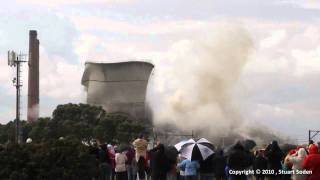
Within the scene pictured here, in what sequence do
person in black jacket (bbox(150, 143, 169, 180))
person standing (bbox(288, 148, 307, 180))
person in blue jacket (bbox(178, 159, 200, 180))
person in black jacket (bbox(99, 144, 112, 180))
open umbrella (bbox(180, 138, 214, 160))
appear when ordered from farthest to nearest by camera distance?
person in black jacket (bbox(99, 144, 112, 180)), open umbrella (bbox(180, 138, 214, 160)), person in blue jacket (bbox(178, 159, 200, 180)), person in black jacket (bbox(150, 143, 169, 180)), person standing (bbox(288, 148, 307, 180))

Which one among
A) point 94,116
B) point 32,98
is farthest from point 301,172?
point 32,98

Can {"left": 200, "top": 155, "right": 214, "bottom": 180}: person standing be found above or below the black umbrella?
below

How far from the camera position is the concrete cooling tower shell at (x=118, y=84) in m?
105

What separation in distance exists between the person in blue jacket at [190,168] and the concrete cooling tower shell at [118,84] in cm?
8350

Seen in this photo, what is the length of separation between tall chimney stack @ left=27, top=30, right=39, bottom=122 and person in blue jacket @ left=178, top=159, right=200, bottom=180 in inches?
2951

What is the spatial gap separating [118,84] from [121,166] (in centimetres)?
8418

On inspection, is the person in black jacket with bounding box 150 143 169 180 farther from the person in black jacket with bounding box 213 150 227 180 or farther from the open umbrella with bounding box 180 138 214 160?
the person in black jacket with bounding box 213 150 227 180

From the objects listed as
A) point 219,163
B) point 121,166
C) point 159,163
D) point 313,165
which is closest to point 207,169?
point 219,163

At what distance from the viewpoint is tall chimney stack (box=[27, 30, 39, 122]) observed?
310 feet

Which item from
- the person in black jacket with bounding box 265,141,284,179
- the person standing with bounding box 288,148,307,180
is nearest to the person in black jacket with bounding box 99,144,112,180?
the person in black jacket with bounding box 265,141,284,179

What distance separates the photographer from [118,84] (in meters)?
106

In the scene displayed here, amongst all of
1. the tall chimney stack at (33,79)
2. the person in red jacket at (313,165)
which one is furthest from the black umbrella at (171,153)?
the tall chimney stack at (33,79)

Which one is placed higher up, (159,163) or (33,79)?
(33,79)

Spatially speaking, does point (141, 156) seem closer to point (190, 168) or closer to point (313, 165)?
point (190, 168)
